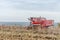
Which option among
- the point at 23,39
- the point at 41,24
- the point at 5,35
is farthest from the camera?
the point at 41,24

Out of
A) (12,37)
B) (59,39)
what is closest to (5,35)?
(12,37)

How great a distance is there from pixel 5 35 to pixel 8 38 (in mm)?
688

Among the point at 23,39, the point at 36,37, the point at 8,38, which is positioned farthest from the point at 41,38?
the point at 8,38

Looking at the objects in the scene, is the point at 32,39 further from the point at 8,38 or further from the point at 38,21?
the point at 38,21

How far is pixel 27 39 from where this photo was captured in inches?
468

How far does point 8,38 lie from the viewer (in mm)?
12062

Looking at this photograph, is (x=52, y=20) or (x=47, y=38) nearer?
(x=47, y=38)

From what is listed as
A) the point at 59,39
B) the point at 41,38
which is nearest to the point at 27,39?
the point at 41,38

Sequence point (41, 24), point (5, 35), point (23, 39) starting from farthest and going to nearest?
point (41, 24), point (5, 35), point (23, 39)

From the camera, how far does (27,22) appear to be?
20.8 meters

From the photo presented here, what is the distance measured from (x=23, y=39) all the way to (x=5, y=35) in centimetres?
148

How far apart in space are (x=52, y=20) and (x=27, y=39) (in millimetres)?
9352

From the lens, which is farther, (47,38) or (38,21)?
(38,21)

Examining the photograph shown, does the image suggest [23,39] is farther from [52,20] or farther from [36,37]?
[52,20]
